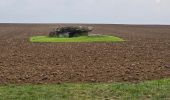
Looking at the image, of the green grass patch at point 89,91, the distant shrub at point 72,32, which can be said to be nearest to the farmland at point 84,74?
the green grass patch at point 89,91

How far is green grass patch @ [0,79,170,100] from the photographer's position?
14230 mm

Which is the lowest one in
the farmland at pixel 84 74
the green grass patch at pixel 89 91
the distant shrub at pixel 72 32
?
the distant shrub at pixel 72 32

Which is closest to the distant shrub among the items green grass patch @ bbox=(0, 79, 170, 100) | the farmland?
the farmland

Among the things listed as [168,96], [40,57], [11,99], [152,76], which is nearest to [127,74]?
[152,76]

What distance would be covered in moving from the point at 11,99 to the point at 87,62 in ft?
34.4

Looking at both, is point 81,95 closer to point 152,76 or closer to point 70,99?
point 70,99

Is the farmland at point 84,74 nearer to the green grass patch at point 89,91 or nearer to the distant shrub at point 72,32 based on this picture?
the green grass patch at point 89,91

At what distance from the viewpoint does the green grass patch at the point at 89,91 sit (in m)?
14.2

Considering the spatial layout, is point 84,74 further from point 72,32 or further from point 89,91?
point 72,32

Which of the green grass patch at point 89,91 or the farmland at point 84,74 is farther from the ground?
the green grass patch at point 89,91

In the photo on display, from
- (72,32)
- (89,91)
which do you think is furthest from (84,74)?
(72,32)

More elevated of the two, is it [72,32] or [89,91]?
[89,91]

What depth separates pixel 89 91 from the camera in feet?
49.7

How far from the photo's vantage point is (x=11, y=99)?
1402 centimetres
